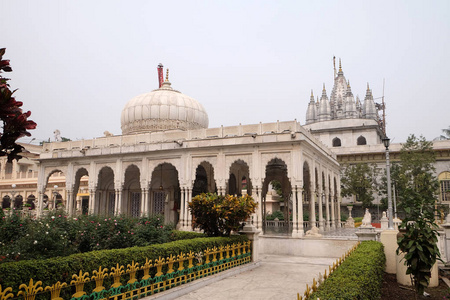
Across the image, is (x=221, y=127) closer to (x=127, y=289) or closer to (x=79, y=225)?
(x=79, y=225)

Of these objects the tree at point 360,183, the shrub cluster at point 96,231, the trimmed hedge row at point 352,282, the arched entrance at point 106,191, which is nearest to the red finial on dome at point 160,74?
the arched entrance at point 106,191

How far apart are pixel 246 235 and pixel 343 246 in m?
5.53

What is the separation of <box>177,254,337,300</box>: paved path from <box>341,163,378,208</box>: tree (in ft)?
92.1

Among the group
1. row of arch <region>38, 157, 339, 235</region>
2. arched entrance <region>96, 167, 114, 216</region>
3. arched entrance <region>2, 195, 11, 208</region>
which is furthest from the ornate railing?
arched entrance <region>2, 195, 11, 208</region>

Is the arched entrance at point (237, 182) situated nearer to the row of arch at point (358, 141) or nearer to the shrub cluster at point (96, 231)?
the shrub cluster at point (96, 231)

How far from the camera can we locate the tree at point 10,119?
10.4ft

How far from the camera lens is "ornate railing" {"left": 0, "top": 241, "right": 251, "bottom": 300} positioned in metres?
5.80

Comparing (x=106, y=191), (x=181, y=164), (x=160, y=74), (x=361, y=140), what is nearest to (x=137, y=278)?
(x=181, y=164)

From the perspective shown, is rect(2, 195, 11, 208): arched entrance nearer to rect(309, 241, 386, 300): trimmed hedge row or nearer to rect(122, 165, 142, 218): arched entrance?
rect(122, 165, 142, 218): arched entrance

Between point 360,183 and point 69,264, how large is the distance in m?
38.0

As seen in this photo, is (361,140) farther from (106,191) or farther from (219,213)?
(219,213)

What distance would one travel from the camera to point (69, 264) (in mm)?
6273

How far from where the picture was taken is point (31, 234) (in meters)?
8.27

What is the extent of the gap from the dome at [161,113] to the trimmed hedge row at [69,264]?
1818 cm
